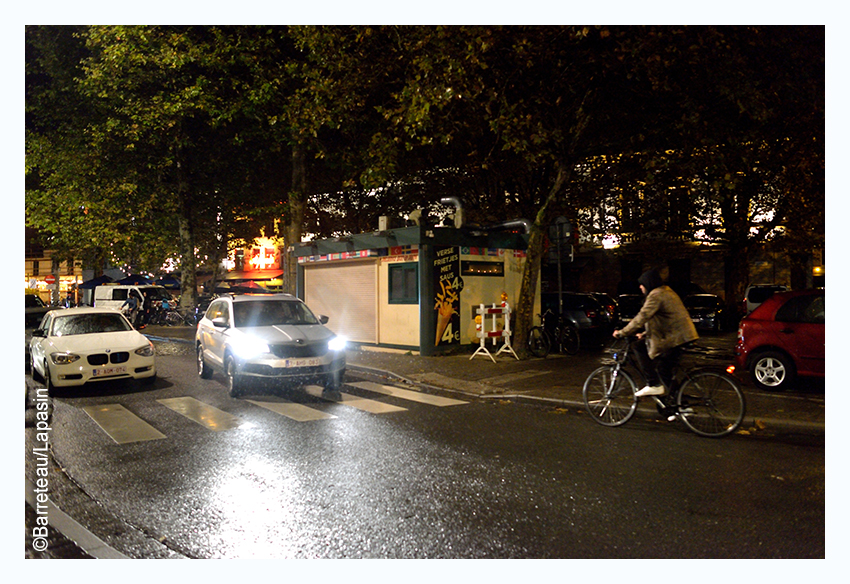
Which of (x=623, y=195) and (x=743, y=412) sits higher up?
(x=623, y=195)

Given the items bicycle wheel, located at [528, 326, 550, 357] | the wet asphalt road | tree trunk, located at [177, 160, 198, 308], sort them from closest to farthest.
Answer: the wet asphalt road, bicycle wheel, located at [528, 326, 550, 357], tree trunk, located at [177, 160, 198, 308]

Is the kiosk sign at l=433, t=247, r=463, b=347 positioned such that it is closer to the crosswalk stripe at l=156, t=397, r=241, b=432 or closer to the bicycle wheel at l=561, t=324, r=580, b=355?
the bicycle wheel at l=561, t=324, r=580, b=355

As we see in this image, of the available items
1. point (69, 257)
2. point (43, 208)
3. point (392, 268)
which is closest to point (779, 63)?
point (392, 268)

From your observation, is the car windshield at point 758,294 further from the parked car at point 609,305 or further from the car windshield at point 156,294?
the car windshield at point 156,294

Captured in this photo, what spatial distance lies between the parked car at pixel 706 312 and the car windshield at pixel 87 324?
19737 millimetres

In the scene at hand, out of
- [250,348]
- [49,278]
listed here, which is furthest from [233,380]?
[49,278]

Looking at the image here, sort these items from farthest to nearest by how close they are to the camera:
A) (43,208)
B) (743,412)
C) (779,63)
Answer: (43,208)
(779,63)
(743,412)

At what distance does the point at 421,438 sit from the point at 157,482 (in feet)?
9.35

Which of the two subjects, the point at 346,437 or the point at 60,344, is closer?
the point at 346,437

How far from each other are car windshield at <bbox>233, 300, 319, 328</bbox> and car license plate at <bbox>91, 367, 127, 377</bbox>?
1996 mm

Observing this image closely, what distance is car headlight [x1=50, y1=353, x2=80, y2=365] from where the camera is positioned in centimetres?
1024

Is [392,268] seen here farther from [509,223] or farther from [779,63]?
[779,63]

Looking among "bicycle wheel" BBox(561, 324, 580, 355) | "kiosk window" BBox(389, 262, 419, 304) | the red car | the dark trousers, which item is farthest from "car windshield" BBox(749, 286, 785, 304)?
the dark trousers

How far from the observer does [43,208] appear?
2752cm
